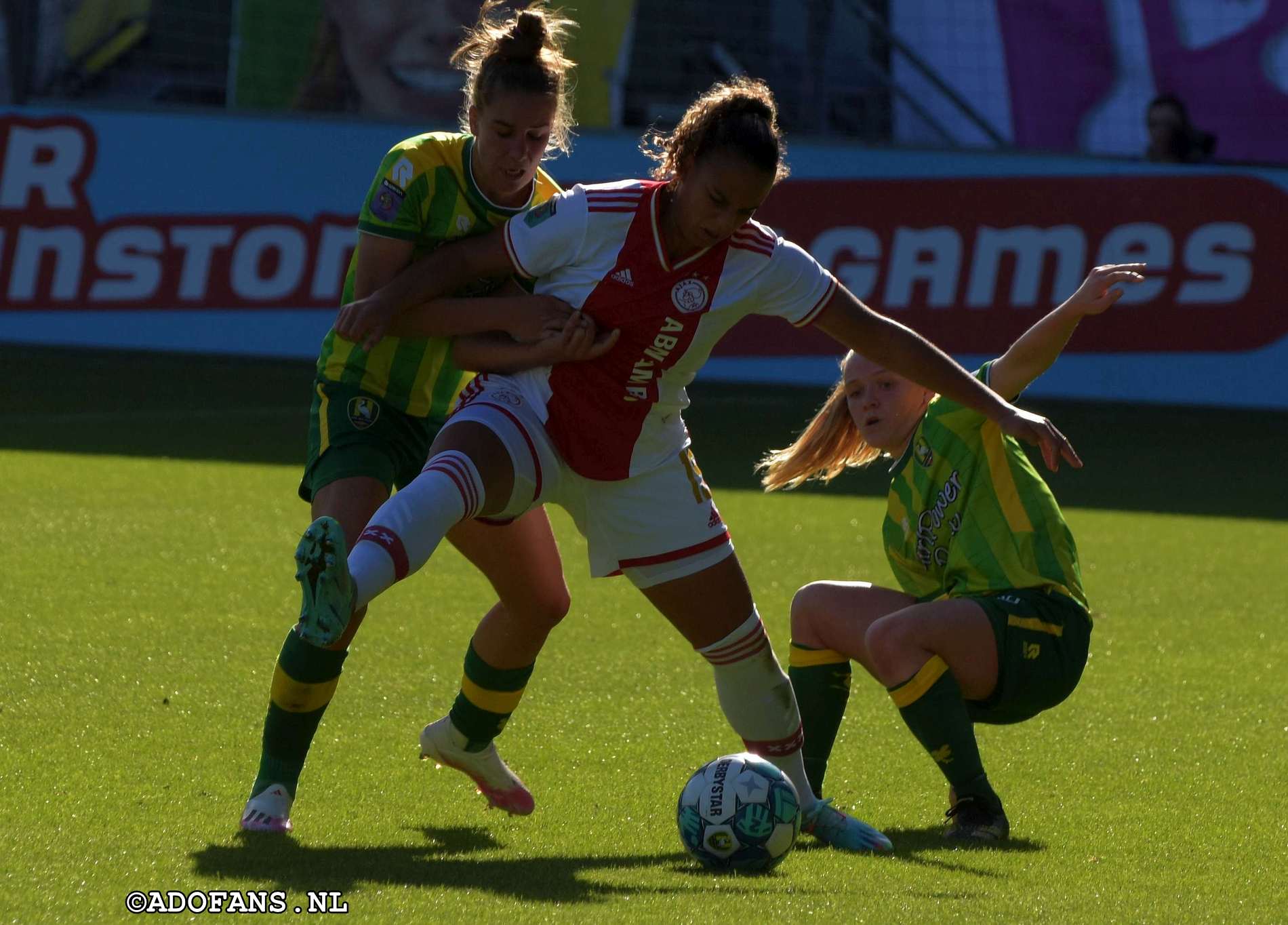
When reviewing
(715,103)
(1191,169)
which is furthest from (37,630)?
(1191,169)

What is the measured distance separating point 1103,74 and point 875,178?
4.15m

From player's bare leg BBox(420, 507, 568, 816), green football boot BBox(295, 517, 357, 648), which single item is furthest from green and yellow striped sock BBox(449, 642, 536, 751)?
green football boot BBox(295, 517, 357, 648)

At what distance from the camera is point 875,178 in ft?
41.6

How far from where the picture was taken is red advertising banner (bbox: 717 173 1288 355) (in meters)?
12.2

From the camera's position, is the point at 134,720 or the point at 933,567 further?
the point at 134,720

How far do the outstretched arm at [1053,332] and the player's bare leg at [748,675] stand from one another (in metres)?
0.81

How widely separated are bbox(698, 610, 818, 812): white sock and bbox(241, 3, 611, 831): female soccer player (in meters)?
0.55

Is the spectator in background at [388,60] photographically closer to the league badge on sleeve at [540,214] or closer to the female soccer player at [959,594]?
the female soccer player at [959,594]

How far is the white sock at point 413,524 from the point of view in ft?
11.1

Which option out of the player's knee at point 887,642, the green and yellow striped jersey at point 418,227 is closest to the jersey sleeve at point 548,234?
the green and yellow striped jersey at point 418,227

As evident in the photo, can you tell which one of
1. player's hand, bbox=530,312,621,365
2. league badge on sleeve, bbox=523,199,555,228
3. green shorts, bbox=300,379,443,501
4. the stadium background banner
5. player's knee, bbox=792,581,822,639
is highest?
league badge on sleeve, bbox=523,199,555,228

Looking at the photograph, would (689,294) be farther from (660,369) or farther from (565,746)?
(565,746)

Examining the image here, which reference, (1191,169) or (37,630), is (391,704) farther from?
(1191,169)

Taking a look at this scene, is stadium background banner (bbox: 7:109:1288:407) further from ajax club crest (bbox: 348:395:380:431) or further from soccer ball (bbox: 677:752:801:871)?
soccer ball (bbox: 677:752:801:871)
